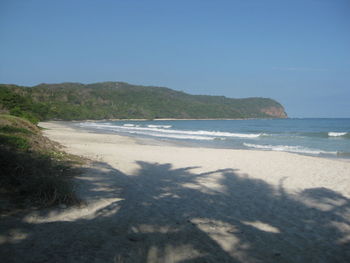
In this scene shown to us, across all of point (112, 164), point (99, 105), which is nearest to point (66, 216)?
point (112, 164)

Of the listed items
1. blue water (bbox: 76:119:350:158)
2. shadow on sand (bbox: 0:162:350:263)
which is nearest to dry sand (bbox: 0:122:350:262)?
shadow on sand (bbox: 0:162:350:263)

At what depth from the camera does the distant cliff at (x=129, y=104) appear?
9144 cm

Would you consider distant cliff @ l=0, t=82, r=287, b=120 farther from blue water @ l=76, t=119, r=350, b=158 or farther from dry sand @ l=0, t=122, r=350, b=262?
dry sand @ l=0, t=122, r=350, b=262

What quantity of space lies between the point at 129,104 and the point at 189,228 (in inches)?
5020

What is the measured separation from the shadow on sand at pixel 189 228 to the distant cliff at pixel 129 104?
57174mm

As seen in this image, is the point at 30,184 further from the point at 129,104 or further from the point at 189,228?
the point at 129,104

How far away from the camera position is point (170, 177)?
771 centimetres

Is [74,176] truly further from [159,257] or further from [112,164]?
[159,257]

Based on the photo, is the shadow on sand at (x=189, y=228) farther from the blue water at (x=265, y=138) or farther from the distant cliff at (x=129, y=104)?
the distant cliff at (x=129, y=104)

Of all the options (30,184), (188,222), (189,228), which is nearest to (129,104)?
(30,184)

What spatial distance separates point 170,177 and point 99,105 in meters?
114

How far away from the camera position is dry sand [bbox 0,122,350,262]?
3.15 metres

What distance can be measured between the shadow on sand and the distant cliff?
57174 mm

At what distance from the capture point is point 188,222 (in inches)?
168
